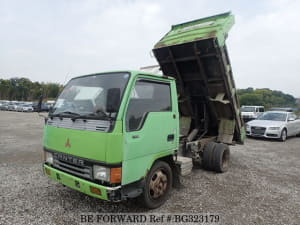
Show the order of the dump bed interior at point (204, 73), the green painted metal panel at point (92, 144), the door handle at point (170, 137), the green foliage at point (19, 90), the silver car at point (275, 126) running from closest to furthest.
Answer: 1. the green painted metal panel at point (92, 144)
2. the door handle at point (170, 137)
3. the dump bed interior at point (204, 73)
4. the silver car at point (275, 126)
5. the green foliage at point (19, 90)

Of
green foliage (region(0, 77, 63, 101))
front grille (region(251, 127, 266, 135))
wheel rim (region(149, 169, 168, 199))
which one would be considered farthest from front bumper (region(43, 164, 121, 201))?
green foliage (region(0, 77, 63, 101))

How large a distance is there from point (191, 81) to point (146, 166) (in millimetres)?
2968

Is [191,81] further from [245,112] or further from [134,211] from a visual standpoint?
[245,112]

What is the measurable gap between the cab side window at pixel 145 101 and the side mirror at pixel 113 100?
190mm

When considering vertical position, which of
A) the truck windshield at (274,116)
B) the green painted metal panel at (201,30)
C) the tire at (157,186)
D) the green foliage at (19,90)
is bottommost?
the tire at (157,186)

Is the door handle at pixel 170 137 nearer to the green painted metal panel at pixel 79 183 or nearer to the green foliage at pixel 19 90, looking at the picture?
the green painted metal panel at pixel 79 183

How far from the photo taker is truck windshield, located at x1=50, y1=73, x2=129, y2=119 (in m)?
2.63

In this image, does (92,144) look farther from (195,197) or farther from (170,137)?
(195,197)

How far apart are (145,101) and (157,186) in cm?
139

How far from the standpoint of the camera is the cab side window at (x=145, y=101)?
2621mm

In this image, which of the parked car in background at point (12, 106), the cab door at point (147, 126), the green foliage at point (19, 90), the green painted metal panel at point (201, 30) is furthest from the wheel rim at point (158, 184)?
the green foliage at point (19, 90)

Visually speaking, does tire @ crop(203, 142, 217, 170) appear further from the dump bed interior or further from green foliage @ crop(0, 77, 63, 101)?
green foliage @ crop(0, 77, 63, 101)

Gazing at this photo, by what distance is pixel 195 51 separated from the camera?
4238 millimetres

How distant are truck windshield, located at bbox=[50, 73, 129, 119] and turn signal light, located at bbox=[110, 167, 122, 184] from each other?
66 centimetres
